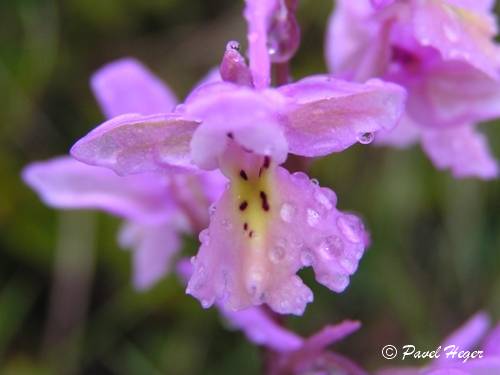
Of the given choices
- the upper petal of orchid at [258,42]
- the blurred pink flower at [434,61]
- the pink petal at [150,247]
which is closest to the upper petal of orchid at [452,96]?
the blurred pink flower at [434,61]

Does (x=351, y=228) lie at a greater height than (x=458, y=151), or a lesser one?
greater

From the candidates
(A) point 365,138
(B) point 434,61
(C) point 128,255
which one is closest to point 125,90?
(B) point 434,61

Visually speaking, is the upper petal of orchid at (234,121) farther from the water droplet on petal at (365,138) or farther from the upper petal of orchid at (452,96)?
the upper petal of orchid at (452,96)

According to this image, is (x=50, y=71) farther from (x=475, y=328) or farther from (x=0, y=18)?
(x=475, y=328)

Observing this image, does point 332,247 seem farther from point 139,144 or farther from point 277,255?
point 139,144

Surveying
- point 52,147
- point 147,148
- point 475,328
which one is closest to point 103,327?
point 52,147

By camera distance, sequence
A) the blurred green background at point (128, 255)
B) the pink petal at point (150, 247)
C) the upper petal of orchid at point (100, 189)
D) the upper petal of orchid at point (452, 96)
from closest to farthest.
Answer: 1. the upper petal of orchid at point (452, 96)
2. the upper petal of orchid at point (100, 189)
3. the pink petal at point (150, 247)
4. the blurred green background at point (128, 255)
